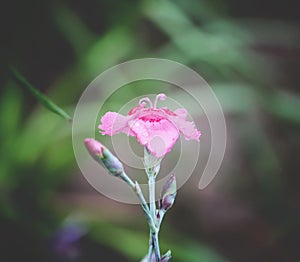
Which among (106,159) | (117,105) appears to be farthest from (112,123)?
(117,105)

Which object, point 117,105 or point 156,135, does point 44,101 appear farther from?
point 117,105

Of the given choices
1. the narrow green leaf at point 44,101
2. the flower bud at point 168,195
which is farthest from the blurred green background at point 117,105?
the flower bud at point 168,195

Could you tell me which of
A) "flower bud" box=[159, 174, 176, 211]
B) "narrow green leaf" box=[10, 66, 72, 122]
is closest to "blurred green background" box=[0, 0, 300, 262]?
"narrow green leaf" box=[10, 66, 72, 122]

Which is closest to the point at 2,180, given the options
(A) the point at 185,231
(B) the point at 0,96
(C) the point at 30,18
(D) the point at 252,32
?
(B) the point at 0,96

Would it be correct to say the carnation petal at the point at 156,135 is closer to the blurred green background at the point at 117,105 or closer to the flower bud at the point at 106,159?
the flower bud at the point at 106,159

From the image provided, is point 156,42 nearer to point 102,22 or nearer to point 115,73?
point 102,22

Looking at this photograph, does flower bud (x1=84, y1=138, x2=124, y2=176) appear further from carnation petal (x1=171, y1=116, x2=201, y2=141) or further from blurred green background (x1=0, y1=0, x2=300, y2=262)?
blurred green background (x1=0, y1=0, x2=300, y2=262)
